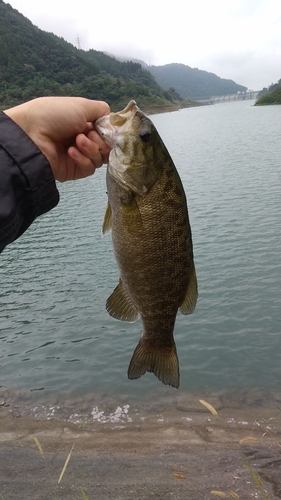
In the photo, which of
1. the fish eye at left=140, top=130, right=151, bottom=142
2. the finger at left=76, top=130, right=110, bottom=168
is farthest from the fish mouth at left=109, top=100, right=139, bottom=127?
the finger at left=76, top=130, right=110, bottom=168

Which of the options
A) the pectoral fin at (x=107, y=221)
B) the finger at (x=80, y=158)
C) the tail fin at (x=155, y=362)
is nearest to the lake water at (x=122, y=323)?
the tail fin at (x=155, y=362)

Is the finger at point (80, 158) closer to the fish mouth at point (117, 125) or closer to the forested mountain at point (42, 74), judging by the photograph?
the fish mouth at point (117, 125)

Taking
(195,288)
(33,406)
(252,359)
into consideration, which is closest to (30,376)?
(33,406)

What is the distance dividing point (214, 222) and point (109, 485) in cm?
1388

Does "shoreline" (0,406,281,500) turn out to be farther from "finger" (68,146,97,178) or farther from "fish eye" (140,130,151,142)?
"fish eye" (140,130,151,142)

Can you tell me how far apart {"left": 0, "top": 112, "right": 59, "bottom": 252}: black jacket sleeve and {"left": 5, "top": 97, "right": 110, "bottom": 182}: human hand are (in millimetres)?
429

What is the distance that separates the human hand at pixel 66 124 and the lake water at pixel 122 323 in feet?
23.5

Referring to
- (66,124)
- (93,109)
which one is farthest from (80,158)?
(93,109)

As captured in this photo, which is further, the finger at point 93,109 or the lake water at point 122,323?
the lake water at point 122,323

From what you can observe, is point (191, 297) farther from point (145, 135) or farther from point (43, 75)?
point (43, 75)

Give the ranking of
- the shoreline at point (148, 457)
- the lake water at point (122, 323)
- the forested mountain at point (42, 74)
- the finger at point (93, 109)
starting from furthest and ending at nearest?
the forested mountain at point (42, 74) → the lake water at point (122, 323) → the shoreline at point (148, 457) → the finger at point (93, 109)

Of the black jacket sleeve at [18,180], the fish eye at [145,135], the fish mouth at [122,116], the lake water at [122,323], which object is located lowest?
the lake water at [122,323]

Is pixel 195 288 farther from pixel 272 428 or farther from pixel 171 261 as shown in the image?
pixel 272 428

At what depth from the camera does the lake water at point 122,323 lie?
9.87m
